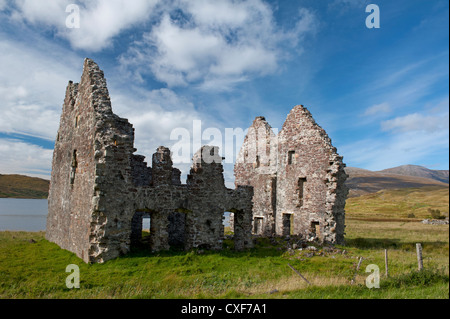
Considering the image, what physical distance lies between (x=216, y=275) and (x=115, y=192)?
5.93 m

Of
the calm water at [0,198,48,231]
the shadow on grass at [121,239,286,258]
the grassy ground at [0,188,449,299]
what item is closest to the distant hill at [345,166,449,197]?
the grassy ground at [0,188,449,299]

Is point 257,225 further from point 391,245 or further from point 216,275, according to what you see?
point 216,275

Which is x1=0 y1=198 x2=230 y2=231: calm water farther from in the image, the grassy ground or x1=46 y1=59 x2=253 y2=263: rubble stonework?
the grassy ground

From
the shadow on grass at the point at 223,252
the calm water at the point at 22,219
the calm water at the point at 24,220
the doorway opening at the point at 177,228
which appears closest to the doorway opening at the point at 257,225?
the shadow on grass at the point at 223,252

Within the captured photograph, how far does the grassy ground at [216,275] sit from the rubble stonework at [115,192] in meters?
1.00

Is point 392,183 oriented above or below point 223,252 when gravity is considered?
above

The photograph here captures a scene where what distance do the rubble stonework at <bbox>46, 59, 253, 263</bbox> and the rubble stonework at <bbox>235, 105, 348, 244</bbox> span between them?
6.15 meters

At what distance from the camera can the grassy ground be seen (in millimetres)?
9711

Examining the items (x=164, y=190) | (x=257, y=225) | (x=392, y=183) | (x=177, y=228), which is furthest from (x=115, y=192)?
(x=392, y=183)

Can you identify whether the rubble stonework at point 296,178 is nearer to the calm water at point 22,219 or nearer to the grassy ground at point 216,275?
the grassy ground at point 216,275

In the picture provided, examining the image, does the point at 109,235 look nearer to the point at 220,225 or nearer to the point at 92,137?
the point at 92,137

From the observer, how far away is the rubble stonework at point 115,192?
534 inches

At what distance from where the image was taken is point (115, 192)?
546 inches
